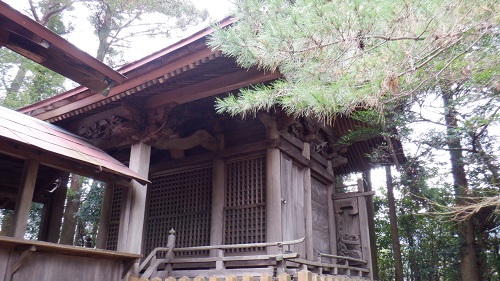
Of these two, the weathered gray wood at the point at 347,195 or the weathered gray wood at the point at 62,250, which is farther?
the weathered gray wood at the point at 347,195

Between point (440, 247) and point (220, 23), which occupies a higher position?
point (220, 23)

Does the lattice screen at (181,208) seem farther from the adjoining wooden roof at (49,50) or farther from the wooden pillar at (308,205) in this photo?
the adjoining wooden roof at (49,50)

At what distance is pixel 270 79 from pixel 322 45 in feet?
4.70

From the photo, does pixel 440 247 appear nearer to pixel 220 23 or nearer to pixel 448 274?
pixel 448 274

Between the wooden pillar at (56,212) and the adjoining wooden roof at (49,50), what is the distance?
3.76 metres

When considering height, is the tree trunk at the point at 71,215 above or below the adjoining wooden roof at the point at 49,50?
below

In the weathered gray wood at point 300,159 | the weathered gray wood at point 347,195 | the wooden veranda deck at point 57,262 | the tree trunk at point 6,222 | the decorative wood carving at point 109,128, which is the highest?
the decorative wood carving at point 109,128

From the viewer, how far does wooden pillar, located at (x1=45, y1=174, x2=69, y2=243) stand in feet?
22.8

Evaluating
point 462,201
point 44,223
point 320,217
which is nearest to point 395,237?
point 462,201

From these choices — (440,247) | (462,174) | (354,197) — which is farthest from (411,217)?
(354,197)

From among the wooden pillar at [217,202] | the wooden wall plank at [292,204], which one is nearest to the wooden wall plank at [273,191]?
the wooden wall plank at [292,204]

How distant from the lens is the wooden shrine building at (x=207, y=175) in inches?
199

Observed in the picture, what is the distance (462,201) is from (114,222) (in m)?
7.98

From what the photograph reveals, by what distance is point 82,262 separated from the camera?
446 cm
